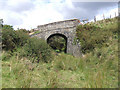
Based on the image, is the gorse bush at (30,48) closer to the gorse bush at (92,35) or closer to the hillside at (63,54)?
the hillside at (63,54)

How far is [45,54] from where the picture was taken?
26.5 feet

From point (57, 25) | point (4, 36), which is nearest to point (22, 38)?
point (4, 36)

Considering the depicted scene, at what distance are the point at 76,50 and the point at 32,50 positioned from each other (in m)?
4.43

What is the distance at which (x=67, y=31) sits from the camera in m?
11.7

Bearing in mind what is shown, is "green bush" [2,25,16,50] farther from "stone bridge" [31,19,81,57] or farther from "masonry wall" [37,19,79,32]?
"masonry wall" [37,19,79,32]

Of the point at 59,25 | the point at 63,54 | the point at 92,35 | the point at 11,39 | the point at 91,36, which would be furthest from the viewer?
the point at 59,25

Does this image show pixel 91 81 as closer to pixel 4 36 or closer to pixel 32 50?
pixel 32 50

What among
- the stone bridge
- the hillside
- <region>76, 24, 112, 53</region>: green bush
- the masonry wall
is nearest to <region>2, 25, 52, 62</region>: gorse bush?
the hillside

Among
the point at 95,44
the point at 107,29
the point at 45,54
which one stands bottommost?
the point at 45,54

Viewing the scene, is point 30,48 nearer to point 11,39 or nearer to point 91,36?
point 11,39

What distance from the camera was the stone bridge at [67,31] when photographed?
10898mm

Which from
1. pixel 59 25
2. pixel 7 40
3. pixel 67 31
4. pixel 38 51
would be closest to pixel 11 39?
pixel 7 40

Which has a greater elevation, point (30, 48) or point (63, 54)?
point (30, 48)

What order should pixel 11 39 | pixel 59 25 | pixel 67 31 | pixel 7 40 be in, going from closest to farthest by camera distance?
pixel 7 40 → pixel 11 39 → pixel 67 31 → pixel 59 25
